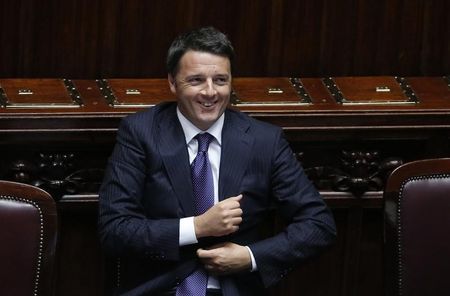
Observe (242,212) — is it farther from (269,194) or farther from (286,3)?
(286,3)

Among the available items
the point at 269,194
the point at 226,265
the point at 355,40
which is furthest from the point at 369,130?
the point at 226,265

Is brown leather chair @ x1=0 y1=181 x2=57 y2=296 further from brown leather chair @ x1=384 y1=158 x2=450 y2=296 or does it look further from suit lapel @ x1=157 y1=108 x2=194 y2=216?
brown leather chair @ x1=384 y1=158 x2=450 y2=296

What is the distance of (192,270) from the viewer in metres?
3.26

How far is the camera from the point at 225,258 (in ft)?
10.5

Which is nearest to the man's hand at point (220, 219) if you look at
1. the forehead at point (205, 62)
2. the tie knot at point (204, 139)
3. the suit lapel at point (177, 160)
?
the suit lapel at point (177, 160)

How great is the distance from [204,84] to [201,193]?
275mm

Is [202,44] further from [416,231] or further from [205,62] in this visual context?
[416,231]

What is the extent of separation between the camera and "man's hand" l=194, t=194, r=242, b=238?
3158 millimetres

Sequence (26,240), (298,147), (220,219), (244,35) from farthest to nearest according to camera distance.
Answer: (244,35) → (298,147) → (220,219) → (26,240)

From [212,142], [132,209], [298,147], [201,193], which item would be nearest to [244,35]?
[298,147]

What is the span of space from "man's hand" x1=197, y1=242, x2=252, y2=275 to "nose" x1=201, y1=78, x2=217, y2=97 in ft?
1.24

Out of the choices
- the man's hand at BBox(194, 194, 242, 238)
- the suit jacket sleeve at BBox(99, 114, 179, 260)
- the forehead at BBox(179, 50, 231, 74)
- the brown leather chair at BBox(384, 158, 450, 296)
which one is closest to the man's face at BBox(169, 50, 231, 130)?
the forehead at BBox(179, 50, 231, 74)

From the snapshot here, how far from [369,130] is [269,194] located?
2.23 feet

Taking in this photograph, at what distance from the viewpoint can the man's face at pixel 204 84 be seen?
130 inches
